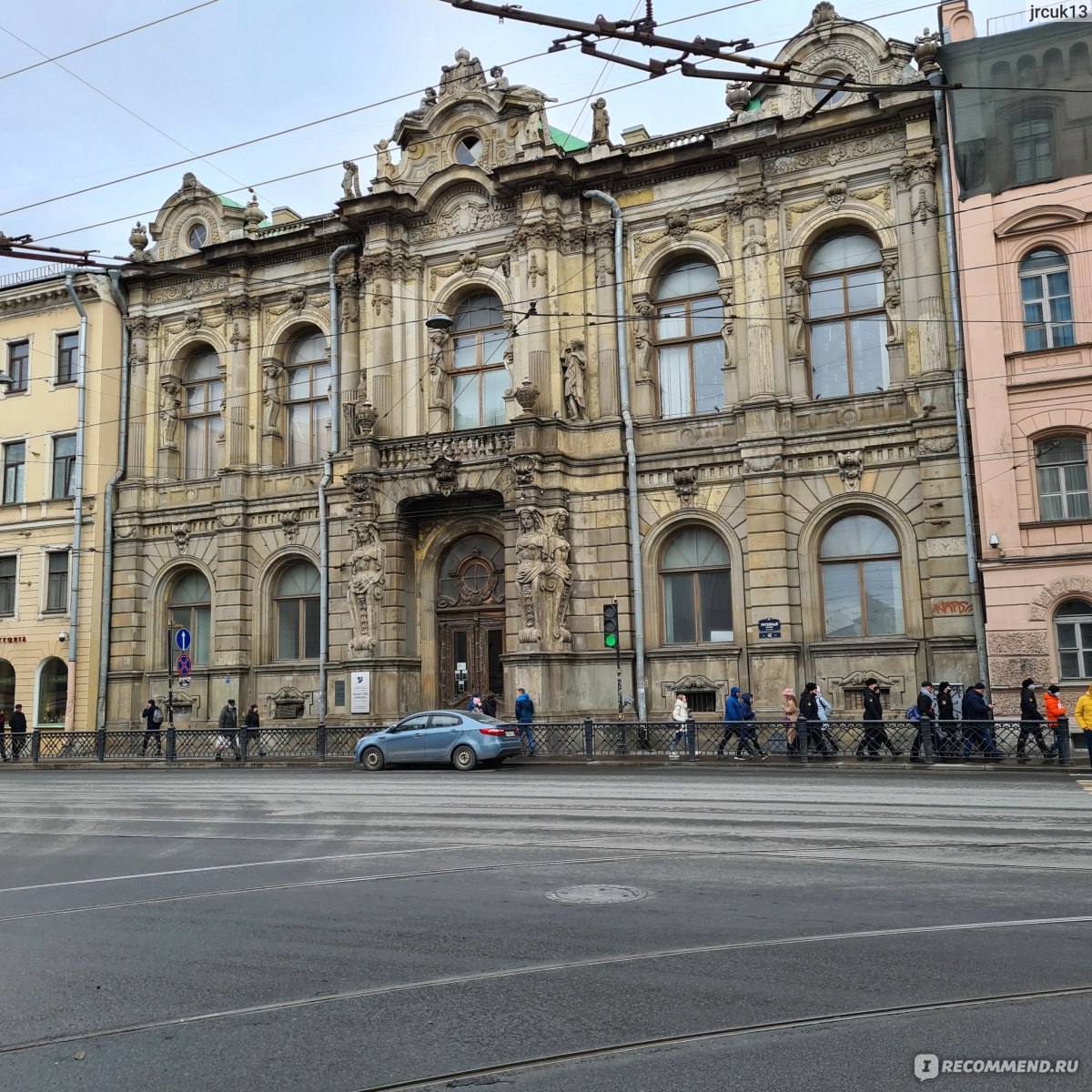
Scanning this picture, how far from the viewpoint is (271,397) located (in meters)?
34.1

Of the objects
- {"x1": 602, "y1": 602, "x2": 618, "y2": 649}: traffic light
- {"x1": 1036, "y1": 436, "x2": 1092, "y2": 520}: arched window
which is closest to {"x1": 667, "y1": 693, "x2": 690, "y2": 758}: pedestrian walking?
{"x1": 602, "y1": 602, "x2": 618, "y2": 649}: traffic light

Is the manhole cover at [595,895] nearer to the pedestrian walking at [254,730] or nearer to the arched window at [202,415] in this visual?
the pedestrian walking at [254,730]

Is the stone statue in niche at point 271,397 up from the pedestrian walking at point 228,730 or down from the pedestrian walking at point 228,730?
up

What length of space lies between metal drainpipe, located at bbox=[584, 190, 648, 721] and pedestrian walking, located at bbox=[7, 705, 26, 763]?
665 inches

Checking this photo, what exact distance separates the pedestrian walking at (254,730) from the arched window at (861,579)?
14317 mm

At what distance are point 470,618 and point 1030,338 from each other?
1554cm

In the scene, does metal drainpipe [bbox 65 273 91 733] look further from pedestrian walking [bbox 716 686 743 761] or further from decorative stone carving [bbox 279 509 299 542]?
pedestrian walking [bbox 716 686 743 761]

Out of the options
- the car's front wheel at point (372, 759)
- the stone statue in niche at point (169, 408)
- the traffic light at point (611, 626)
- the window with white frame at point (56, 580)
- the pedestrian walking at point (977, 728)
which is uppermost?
the stone statue in niche at point (169, 408)

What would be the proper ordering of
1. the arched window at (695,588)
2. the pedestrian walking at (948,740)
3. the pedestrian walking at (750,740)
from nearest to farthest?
the pedestrian walking at (948,740), the pedestrian walking at (750,740), the arched window at (695,588)

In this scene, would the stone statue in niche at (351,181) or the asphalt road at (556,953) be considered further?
the stone statue in niche at (351,181)

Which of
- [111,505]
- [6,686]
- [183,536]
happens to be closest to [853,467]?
[183,536]

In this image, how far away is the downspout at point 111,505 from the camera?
114 ft

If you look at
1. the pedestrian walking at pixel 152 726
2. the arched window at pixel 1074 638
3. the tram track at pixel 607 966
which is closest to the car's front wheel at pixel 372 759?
the pedestrian walking at pixel 152 726

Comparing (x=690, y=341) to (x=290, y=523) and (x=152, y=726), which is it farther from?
(x=152, y=726)
